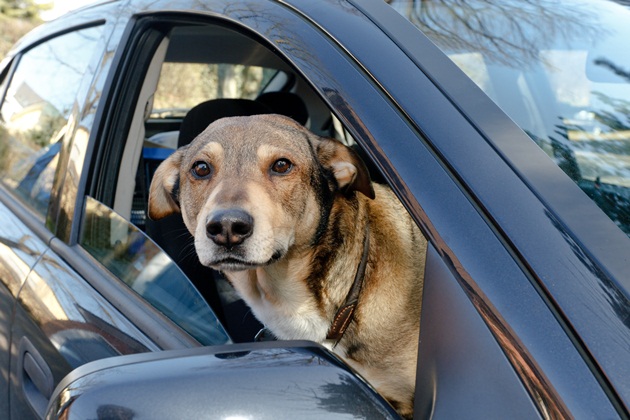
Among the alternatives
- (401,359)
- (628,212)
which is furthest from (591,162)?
(401,359)

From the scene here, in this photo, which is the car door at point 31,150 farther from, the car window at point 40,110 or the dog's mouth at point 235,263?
the dog's mouth at point 235,263

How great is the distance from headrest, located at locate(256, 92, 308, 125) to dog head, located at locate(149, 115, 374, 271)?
144 cm

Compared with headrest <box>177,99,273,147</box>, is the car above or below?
above

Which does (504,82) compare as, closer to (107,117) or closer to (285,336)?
(285,336)

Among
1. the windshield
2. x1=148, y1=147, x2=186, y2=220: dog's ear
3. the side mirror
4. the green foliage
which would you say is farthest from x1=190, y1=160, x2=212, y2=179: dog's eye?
Result: the green foliage

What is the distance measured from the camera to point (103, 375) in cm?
114

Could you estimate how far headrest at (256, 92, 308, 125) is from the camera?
3.90 metres

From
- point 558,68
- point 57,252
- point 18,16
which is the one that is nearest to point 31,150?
point 57,252

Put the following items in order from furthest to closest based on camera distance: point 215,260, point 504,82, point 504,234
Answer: point 215,260
point 504,82
point 504,234

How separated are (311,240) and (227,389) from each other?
115 centimetres

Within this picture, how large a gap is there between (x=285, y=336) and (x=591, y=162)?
3.77ft

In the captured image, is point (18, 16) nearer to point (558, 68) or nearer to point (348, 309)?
point (348, 309)

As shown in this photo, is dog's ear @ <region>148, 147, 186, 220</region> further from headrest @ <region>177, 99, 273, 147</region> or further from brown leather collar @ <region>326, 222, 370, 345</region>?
brown leather collar @ <region>326, 222, 370, 345</region>

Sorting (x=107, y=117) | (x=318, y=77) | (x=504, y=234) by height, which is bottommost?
(x=107, y=117)
